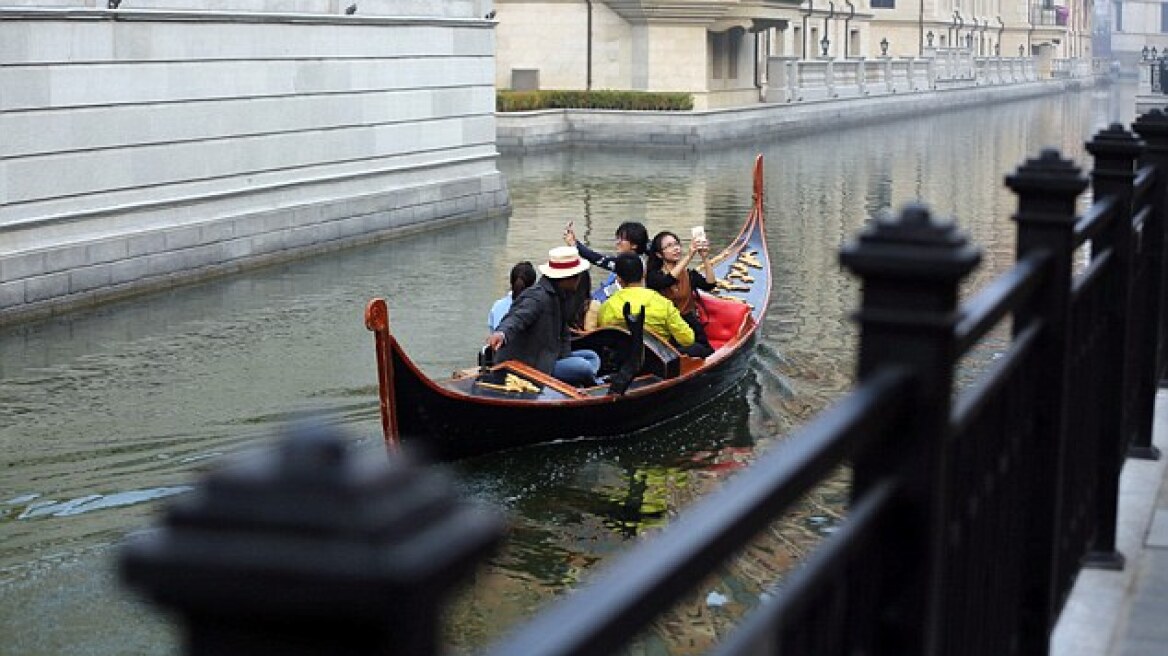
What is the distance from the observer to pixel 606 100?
42250 mm

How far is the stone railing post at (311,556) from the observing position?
1226 mm

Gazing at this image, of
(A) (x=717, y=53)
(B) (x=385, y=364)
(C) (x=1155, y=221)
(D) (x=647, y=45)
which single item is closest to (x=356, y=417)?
(B) (x=385, y=364)

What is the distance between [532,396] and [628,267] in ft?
4.58

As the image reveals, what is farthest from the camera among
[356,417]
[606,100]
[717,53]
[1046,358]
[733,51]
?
[733,51]

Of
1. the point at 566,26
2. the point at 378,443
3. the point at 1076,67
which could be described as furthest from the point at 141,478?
the point at 1076,67

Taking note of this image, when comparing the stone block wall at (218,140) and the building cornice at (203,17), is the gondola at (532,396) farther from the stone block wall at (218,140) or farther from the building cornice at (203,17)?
the building cornice at (203,17)

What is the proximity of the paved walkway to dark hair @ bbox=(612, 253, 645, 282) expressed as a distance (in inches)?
225

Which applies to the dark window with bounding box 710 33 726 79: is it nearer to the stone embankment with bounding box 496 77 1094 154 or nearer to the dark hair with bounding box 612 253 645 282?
the stone embankment with bounding box 496 77 1094 154

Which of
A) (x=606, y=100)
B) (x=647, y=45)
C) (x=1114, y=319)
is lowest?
(x=1114, y=319)

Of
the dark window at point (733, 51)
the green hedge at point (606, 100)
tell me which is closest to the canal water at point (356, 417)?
the green hedge at point (606, 100)

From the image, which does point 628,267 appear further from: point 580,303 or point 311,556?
point 311,556

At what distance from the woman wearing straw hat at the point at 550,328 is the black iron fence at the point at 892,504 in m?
5.07

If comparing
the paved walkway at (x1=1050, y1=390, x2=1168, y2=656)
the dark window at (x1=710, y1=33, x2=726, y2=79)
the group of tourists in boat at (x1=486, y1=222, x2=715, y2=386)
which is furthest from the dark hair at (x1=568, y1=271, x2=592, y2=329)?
the dark window at (x1=710, y1=33, x2=726, y2=79)

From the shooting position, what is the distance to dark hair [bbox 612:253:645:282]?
11.6 metres
